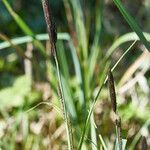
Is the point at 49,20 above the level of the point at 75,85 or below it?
below

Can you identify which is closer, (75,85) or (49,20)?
(49,20)

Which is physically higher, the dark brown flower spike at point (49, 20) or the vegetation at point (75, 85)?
the vegetation at point (75, 85)

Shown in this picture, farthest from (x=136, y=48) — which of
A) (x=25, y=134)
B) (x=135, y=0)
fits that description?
(x=25, y=134)

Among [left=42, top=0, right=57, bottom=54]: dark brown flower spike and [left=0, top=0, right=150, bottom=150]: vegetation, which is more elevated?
[left=0, top=0, right=150, bottom=150]: vegetation

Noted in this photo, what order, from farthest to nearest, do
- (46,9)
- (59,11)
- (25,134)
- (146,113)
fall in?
(59,11) < (146,113) < (25,134) < (46,9)

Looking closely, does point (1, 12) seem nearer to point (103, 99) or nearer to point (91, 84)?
point (103, 99)

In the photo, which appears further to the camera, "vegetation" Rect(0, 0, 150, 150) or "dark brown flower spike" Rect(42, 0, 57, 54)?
"vegetation" Rect(0, 0, 150, 150)

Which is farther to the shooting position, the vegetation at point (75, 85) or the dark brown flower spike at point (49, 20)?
the vegetation at point (75, 85)

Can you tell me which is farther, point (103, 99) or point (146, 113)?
point (103, 99)
